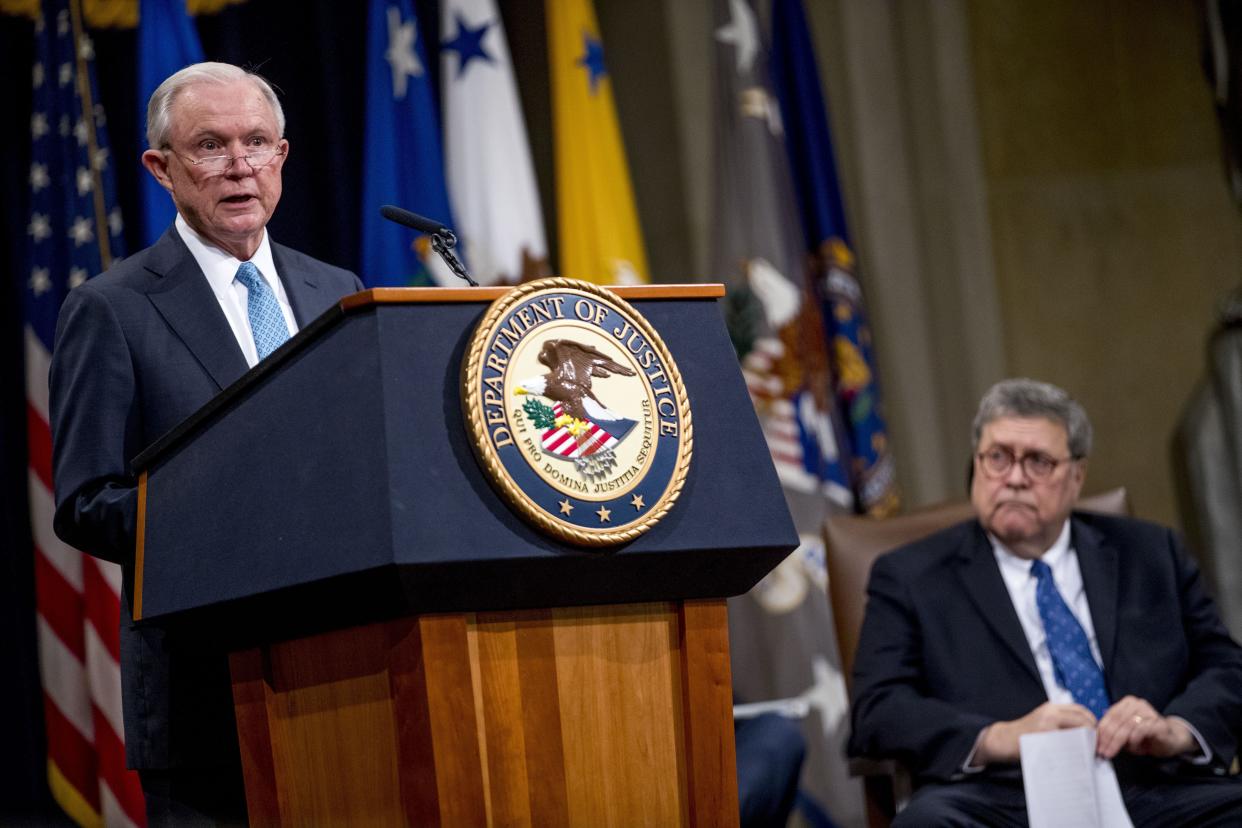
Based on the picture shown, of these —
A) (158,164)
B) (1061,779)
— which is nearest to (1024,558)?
(1061,779)

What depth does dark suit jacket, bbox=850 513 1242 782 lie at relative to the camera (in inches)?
130

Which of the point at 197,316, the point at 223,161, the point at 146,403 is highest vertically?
the point at 223,161

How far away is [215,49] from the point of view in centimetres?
443

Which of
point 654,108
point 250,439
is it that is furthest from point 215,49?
point 250,439

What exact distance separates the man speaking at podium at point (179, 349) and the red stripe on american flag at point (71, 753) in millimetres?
2268

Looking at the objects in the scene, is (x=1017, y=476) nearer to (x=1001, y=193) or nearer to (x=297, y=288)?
(x=297, y=288)

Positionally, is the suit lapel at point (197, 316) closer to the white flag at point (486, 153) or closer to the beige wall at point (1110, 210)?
the white flag at point (486, 153)

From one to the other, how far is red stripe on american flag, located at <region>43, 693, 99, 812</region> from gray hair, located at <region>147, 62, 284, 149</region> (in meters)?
2.54

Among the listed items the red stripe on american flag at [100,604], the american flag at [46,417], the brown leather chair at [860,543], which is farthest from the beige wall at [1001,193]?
the red stripe on american flag at [100,604]

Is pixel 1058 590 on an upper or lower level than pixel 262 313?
lower

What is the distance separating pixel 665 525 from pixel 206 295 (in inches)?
A: 31.0

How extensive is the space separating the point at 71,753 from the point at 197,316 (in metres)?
2.51

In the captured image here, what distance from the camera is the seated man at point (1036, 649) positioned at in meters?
3.23

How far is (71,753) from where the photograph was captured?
4.11 metres
